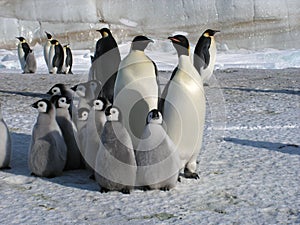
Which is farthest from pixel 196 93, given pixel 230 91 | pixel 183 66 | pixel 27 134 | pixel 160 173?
pixel 230 91

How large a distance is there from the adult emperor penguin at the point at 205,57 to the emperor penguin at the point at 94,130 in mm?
5155

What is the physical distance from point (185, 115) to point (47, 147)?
0.92m

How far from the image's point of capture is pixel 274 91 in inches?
306

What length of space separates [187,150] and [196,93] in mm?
398

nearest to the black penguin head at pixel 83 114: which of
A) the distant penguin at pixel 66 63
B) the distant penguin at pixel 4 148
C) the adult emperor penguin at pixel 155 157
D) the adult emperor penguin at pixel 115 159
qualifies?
the distant penguin at pixel 4 148

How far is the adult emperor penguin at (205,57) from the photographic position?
8859mm

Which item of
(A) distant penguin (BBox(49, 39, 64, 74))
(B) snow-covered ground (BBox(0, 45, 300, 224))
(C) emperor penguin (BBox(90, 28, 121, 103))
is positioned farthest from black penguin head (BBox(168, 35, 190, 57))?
(A) distant penguin (BBox(49, 39, 64, 74))

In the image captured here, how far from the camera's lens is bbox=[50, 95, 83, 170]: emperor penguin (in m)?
3.90

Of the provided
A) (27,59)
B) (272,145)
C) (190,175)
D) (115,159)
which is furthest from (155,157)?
(27,59)

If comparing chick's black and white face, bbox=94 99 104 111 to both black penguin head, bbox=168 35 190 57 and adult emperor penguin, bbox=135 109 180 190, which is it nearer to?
adult emperor penguin, bbox=135 109 180 190

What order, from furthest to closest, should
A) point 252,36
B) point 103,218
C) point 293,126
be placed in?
1. point 252,36
2. point 293,126
3. point 103,218

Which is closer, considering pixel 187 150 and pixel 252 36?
pixel 187 150

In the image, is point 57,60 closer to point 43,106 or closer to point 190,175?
point 43,106

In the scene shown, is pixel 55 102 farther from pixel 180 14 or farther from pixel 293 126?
pixel 180 14
